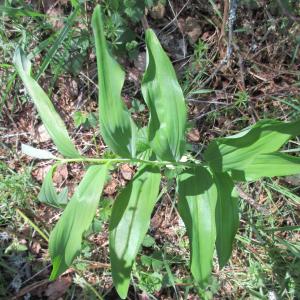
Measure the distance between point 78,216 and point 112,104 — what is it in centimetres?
38

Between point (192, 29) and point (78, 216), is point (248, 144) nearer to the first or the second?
point (78, 216)

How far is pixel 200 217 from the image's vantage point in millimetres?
1484

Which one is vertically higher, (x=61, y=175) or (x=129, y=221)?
(x=129, y=221)

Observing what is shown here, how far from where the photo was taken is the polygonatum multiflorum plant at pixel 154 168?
1.38m

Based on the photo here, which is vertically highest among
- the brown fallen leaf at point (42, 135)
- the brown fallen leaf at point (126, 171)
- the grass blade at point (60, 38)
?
the grass blade at point (60, 38)

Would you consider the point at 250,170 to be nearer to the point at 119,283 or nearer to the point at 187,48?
the point at 119,283

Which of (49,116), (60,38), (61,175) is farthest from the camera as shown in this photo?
(61,175)

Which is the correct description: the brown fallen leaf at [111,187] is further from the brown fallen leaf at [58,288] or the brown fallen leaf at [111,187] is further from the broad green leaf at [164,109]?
the broad green leaf at [164,109]

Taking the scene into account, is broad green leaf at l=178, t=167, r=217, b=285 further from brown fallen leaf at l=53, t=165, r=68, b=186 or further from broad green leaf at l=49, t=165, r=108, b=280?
brown fallen leaf at l=53, t=165, r=68, b=186

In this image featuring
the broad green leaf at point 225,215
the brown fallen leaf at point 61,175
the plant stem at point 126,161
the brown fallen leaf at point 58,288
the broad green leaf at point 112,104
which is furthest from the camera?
the brown fallen leaf at point 61,175

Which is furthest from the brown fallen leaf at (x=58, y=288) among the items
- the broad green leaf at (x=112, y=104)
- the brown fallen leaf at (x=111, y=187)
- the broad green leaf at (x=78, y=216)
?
the broad green leaf at (x=112, y=104)

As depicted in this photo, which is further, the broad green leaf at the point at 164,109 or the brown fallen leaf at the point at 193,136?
the brown fallen leaf at the point at 193,136

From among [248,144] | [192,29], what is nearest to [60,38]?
[192,29]

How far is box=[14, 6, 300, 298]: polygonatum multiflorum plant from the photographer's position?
138cm
